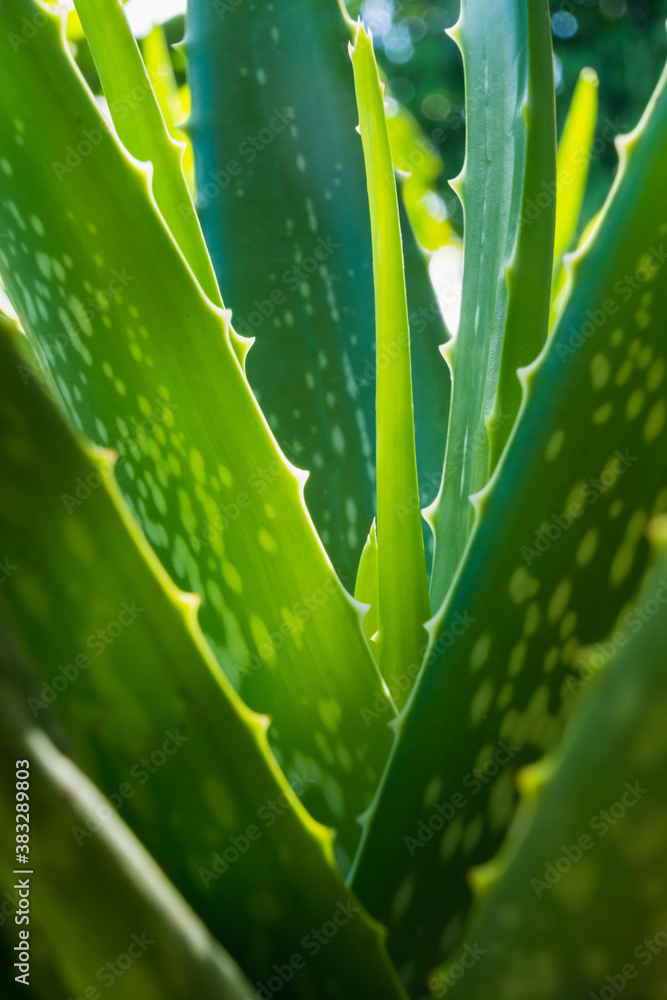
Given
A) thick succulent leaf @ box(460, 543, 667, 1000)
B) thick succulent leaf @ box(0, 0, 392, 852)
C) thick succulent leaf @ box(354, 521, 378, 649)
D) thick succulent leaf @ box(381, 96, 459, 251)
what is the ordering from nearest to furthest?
1. thick succulent leaf @ box(460, 543, 667, 1000)
2. thick succulent leaf @ box(0, 0, 392, 852)
3. thick succulent leaf @ box(354, 521, 378, 649)
4. thick succulent leaf @ box(381, 96, 459, 251)

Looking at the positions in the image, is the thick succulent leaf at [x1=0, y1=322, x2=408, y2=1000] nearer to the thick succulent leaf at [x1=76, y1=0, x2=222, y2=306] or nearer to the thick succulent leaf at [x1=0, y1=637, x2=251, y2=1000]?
the thick succulent leaf at [x1=0, y1=637, x2=251, y2=1000]

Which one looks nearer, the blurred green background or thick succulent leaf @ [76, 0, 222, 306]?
thick succulent leaf @ [76, 0, 222, 306]

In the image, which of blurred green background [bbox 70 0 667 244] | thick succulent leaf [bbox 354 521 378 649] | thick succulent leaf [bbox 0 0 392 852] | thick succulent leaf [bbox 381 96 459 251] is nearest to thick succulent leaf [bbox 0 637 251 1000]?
thick succulent leaf [bbox 0 0 392 852]

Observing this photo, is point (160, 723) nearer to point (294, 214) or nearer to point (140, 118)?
point (140, 118)

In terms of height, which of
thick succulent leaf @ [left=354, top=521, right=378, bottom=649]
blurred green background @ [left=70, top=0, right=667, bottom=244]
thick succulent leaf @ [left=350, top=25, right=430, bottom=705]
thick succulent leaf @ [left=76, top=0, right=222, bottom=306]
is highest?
thick succulent leaf @ [left=76, top=0, right=222, bottom=306]

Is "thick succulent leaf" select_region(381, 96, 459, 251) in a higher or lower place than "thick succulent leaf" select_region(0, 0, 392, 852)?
lower

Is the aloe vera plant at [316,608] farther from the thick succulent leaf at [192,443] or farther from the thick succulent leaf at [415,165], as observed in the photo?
the thick succulent leaf at [415,165]

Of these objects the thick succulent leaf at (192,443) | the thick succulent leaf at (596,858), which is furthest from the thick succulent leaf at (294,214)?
the thick succulent leaf at (596,858)

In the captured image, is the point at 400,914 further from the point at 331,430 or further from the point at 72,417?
the point at 331,430
